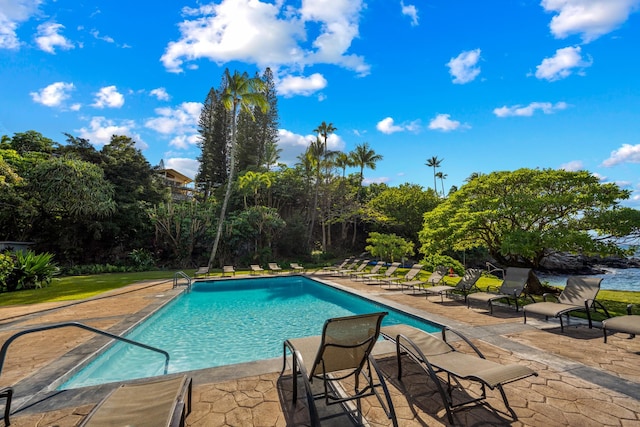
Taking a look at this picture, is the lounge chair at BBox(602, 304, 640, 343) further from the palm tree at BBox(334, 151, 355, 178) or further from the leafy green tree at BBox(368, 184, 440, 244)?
the palm tree at BBox(334, 151, 355, 178)

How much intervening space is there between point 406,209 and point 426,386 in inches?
976

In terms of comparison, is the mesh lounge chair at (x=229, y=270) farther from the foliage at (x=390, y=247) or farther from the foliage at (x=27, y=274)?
the foliage at (x=390, y=247)

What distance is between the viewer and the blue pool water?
5.11 metres

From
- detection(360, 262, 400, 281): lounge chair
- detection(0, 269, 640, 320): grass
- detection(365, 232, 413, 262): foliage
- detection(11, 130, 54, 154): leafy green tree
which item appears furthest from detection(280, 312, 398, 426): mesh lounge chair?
detection(11, 130, 54, 154): leafy green tree

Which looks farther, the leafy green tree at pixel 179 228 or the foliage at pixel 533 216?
the leafy green tree at pixel 179 228

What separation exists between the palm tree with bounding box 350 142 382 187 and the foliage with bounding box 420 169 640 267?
1987 cm

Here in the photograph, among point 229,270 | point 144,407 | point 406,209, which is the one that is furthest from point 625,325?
point 406,209

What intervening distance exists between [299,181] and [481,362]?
26.1m

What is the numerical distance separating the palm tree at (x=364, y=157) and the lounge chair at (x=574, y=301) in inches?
971

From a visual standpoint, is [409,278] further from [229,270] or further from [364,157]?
[364,157]

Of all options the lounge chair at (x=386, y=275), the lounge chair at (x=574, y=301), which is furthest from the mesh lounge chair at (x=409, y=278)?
the lounge chair at (x=574, y=301)

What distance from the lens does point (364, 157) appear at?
98.7ft

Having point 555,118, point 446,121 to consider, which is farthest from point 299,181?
point 555,118

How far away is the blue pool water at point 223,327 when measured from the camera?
5113 mm
